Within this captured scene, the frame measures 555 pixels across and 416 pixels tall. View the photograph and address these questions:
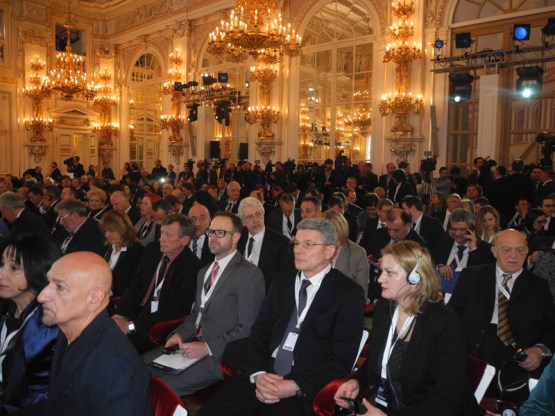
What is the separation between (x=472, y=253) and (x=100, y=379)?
3454 millimetres

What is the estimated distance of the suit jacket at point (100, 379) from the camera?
5.59 ft

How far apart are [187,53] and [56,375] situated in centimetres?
1554

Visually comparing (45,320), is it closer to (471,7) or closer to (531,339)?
(531,339)

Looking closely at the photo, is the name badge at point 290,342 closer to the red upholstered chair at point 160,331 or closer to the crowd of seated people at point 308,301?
the crowd of seated people at point 308,301

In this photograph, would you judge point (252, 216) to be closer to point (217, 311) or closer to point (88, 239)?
point (88, 239)

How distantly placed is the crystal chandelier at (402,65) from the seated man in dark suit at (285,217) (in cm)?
510

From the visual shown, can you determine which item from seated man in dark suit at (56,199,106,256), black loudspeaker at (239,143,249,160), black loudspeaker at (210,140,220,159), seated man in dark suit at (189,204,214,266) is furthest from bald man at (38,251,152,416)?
black loudspeaker at (210,140,220,159)

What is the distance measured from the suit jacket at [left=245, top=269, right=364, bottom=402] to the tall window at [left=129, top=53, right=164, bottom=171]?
662 inches

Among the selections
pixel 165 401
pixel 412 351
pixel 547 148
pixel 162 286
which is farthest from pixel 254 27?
pixel 165 401

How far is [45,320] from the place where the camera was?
6.04ft

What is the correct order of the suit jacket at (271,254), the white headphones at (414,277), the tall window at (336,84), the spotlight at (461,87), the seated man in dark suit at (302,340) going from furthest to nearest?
the tall window at (336,84) < the spotlight at (461,87) < the suit jacket at (271,254) < the seated man in dark suit at (302,340) < the white headphones at (414,277)

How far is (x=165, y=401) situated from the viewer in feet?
6.64

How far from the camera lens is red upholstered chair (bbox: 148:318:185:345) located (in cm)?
347

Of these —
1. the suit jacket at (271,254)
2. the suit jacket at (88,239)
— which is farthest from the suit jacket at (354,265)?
the suit jacket at (88,239)
